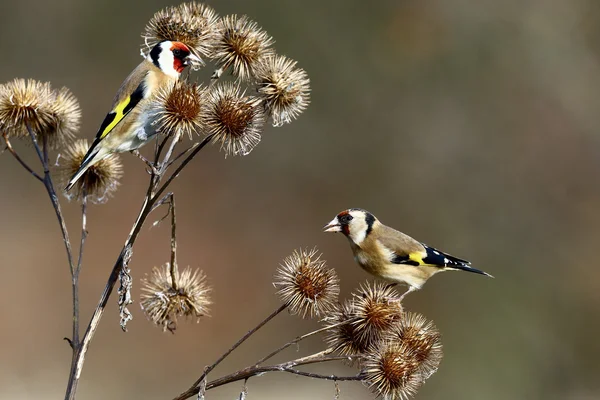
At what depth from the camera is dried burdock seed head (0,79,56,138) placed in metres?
3.57

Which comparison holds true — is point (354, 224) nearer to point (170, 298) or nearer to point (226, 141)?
point (226, 141)

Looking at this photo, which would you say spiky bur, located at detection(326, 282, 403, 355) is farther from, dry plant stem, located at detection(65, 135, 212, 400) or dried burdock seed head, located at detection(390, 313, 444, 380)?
dry plant stem, located at detection(65, 135, 212, 400)

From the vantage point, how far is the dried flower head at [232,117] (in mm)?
3330

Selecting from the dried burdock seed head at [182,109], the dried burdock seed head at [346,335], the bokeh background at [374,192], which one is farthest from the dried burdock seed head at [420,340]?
the bokeh background at [374,192]

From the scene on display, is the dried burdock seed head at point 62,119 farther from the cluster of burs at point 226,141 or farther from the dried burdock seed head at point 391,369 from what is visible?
the dried burdock seed head at point 391,369

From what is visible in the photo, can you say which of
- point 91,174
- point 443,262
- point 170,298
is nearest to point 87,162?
point 91,174

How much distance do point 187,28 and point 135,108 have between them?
22.4 inches

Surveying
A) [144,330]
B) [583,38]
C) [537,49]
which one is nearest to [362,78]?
[537,49]

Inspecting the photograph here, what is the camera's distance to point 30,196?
32.7ft

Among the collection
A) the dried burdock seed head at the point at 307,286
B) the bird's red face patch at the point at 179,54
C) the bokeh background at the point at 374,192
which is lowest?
the dried burdock seed head at the point at 307,286

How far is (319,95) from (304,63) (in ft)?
1.88

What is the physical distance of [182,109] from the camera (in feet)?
10.6

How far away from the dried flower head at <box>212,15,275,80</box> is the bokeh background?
15.8ft

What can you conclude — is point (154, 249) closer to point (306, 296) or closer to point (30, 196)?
point (30, 196)
